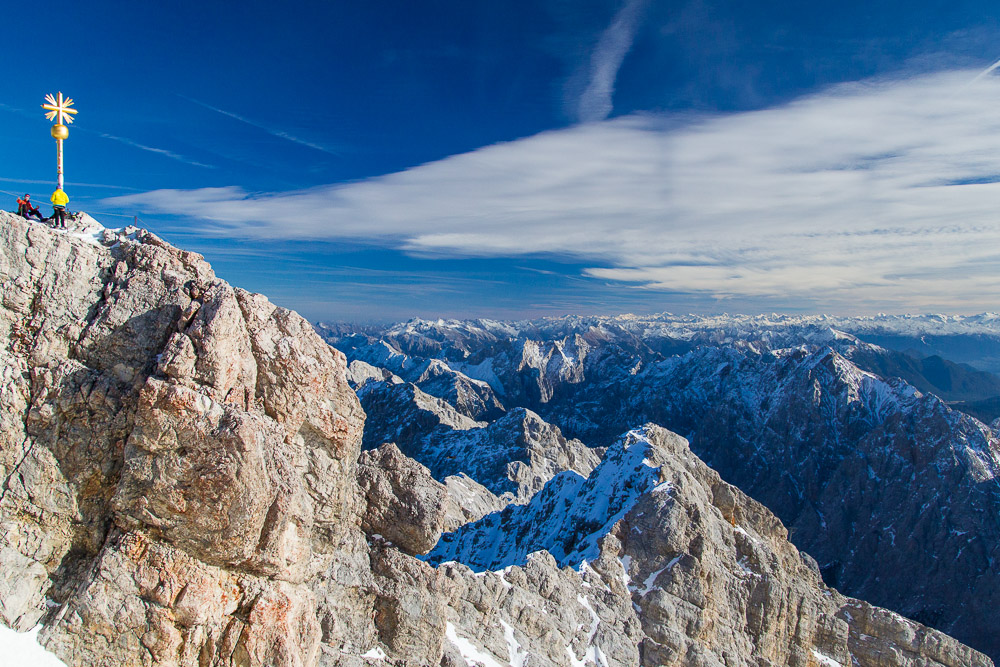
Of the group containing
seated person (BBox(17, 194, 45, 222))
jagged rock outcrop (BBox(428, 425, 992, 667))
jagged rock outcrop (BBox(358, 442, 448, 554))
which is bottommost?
jagged rock outcrop (BBox(428, 425, 992, 667))

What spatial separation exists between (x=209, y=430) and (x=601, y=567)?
59.1m

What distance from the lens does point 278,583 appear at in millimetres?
29531

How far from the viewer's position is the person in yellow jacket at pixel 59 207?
96.4ft

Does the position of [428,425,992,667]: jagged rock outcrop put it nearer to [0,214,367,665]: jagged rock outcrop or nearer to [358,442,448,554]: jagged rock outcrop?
[358,442,448,554]: jagged rock outcrop

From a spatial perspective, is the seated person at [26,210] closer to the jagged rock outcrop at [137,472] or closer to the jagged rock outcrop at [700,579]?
the jagged rock outcrop at [137,472]

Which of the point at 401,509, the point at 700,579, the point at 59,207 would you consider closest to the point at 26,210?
the point at 59,207

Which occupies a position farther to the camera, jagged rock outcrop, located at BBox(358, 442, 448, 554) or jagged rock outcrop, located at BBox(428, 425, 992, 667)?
jagged rock outcrop, located at BBox(428, 425, 992, 667)

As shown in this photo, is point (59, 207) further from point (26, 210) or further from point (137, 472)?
point (137, 472)

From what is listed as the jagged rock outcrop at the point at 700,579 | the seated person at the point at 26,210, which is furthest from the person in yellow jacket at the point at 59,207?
the jagged rock outcrop at the point at 700,579

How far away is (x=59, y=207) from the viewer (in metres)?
29.5

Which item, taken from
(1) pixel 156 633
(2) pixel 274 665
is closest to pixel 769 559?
(2) pixel 274 665

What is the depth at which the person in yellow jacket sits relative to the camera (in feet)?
96.4

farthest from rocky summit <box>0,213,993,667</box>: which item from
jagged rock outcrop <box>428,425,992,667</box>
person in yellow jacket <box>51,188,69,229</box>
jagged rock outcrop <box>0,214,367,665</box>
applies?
jagged rock outcrop <box>428,425,992,667</box>

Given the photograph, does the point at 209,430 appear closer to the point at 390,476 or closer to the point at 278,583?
the point at 278,583
